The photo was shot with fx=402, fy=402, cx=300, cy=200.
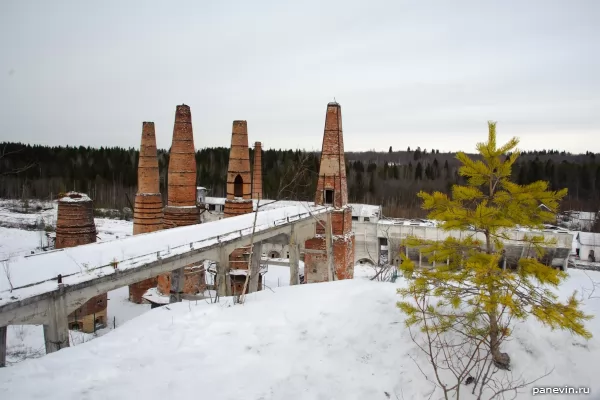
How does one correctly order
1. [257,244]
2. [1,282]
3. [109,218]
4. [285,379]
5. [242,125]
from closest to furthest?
1. [285,379]
2. [1,282]
3. [257,244]
4. [242,125]
5. [109,218]

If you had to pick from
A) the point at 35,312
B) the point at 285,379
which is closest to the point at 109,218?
the point at 35,312

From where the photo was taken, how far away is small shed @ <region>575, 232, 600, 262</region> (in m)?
27.6

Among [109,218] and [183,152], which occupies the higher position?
[183,152]

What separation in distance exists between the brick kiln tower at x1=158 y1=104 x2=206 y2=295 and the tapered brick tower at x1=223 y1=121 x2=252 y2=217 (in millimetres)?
1836

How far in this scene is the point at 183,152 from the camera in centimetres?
1391

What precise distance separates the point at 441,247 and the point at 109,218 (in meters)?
42.3

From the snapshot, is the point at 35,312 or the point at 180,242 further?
the point at 180,242

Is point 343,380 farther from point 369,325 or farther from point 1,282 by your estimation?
point 1,282

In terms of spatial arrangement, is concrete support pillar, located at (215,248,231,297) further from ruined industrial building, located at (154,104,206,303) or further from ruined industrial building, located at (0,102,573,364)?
ruined industrial building, located at (154,104,206,303)

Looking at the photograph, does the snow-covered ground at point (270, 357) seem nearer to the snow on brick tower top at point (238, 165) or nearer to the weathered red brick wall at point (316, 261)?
the weathered red brick wall at point (316, 261)

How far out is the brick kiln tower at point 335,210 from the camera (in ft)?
49.9

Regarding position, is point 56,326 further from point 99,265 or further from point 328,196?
point 328,196

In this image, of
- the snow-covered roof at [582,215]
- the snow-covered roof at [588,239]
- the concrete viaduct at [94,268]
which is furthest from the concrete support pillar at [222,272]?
the snow-covered roof at [582,215]

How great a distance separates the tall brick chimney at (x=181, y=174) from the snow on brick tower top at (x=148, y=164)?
4.07 feet
